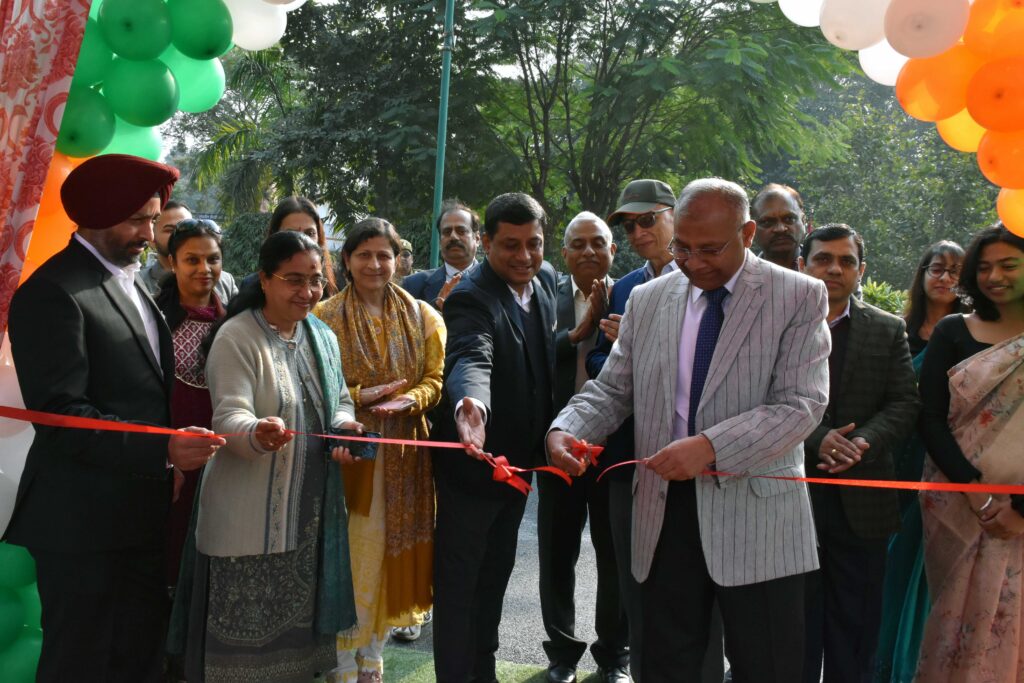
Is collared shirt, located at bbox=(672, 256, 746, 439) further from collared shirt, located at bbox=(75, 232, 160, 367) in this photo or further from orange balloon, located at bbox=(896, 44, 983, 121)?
collared shirt, located at bbox=(75, 232, 160, 367)

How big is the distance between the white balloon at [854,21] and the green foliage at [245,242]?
45.7 ft

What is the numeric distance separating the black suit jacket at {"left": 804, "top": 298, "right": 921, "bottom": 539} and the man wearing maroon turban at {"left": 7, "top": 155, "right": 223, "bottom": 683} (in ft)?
8.23

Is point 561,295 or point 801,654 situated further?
point 561,295

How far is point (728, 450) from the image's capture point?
2.84 metres

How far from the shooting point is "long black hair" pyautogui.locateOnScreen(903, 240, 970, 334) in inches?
197

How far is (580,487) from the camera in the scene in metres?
4.41

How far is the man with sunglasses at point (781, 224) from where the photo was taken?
4301 millimetres

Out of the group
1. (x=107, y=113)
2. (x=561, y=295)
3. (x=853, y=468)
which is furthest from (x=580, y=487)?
(x=107, y=113)

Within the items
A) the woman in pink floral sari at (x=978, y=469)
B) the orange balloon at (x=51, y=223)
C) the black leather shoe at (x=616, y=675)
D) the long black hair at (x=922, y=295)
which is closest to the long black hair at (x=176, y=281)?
the orange balloon at (x=51, y=223)

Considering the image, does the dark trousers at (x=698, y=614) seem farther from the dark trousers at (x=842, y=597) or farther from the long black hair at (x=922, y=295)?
the long black hair at (x=922, y=295)

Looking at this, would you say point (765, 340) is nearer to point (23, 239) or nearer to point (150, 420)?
point (150, 420)

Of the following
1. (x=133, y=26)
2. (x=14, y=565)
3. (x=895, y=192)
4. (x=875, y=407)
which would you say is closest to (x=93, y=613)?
(x=14, y=565)

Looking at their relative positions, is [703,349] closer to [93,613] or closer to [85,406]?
[85,406]

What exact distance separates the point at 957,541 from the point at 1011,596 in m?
0.28
